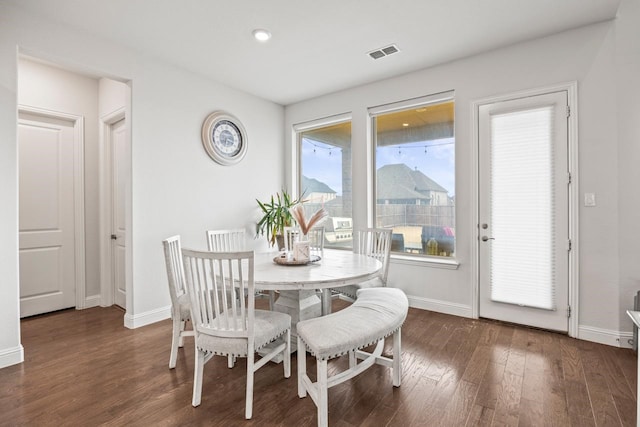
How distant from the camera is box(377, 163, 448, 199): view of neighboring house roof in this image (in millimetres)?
3829

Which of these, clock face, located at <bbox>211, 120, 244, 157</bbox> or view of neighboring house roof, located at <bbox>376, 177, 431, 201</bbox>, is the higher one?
clock face, located at <bbox>211, 120, 244, 157</bbox>

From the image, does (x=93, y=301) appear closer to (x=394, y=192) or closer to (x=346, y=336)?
(x=346, y=336)

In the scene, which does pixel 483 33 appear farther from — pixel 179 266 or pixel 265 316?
pixel 179 266

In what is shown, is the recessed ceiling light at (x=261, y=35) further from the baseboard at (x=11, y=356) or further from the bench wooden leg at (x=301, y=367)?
the baseboard at (x=11, y=356)

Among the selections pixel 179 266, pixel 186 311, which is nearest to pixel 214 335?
pixel 186 311

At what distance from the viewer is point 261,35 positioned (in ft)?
9.63

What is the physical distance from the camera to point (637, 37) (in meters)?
2.63

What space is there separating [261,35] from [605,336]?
12.9 ft

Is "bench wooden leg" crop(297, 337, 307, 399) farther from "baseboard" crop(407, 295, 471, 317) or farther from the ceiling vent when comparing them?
the ceiling vent

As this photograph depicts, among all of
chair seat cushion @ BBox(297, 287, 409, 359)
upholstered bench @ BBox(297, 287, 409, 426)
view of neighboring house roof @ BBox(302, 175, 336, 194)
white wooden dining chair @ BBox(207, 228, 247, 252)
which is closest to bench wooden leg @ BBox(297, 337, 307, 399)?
upholstered bench @ BBox(297, 287, 409, 426)

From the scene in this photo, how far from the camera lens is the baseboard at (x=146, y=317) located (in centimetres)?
322

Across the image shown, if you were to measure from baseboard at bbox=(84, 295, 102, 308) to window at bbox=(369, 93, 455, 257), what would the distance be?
140 inches

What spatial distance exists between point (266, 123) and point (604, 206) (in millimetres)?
3924

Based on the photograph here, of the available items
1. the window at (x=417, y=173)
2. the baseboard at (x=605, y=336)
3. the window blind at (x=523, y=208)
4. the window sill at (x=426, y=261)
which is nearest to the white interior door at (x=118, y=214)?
the window at (x=417, y=173)
